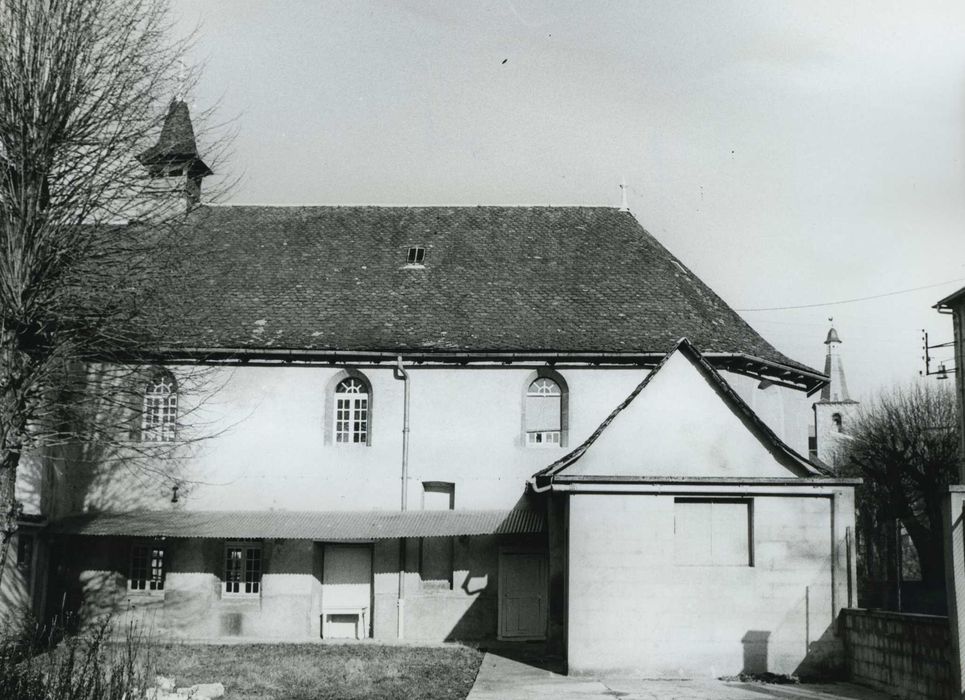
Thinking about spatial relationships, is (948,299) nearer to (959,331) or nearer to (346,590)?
(959,331)

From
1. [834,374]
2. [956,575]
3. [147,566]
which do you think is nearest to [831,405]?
[834,374]

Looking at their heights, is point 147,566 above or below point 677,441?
below

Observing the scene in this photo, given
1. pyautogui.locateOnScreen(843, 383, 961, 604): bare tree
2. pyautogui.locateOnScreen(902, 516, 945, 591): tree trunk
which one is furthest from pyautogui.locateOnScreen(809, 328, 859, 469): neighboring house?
pyautogui.locateOnScreen(902, 516, 945, 591): tree trunk

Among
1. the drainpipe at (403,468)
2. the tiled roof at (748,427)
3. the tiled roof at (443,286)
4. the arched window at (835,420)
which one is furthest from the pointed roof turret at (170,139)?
the arched window at (835,420)

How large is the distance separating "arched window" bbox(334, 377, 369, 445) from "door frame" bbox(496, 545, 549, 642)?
4275 mm

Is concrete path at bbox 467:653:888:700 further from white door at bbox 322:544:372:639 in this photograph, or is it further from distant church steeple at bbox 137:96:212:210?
distant church steeple at bbox 137:96:212:210

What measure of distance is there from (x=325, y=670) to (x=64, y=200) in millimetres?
9035

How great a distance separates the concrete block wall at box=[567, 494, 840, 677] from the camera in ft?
58.0

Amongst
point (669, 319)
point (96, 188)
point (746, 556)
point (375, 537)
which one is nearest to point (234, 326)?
point (375, 537)

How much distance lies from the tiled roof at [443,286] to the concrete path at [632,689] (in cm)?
862

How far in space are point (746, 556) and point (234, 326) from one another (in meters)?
13.1

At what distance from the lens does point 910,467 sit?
142 feet

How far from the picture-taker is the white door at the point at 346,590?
24.2m

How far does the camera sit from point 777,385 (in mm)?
26141
